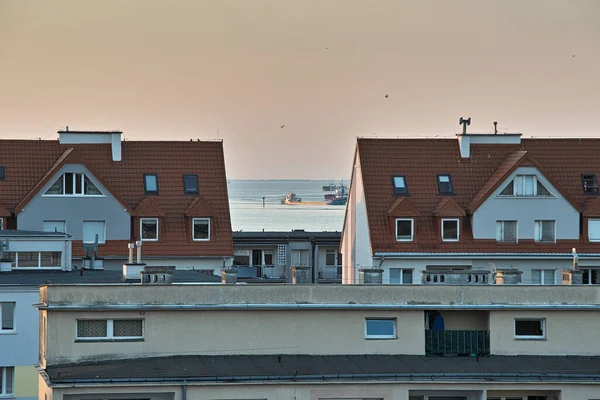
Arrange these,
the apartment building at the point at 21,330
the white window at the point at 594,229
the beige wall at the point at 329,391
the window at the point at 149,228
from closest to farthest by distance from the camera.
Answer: the beige wall at the point at 329,391
the apartment building at the point at 21,330
the window at the point at 149,228
the white window at the point at 594,229

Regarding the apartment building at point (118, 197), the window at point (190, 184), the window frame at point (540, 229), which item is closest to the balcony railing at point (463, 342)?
the apartment building at point (118, 197)

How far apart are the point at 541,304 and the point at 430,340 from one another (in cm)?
311

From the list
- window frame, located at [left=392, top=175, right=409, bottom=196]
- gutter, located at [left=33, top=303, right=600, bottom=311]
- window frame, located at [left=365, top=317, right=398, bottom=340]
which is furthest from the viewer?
window frame, located at [left=392, top=175, right=409, bottom=196]

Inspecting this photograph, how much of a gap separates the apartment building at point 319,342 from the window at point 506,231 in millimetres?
31390

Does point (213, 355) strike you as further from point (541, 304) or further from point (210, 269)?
point (210, 269)

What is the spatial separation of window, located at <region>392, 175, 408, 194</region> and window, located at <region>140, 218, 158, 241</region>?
11277mm

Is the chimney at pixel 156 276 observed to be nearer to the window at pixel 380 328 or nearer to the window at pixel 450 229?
the window at pixel 380 328

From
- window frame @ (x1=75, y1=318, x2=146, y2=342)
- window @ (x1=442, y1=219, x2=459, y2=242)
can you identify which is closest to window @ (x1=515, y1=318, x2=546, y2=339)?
window frame @ (x1=75, y1=318, x2=146, y2=342)

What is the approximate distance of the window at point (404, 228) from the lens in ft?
247

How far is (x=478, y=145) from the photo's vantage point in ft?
262

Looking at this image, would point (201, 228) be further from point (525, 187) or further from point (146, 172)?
point (525, 187)

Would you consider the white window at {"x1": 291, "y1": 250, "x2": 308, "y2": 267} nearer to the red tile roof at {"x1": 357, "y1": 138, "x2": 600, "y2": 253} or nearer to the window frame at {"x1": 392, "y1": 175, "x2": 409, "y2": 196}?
the red tile roof at {"x1": 357, "y1": 138, "x2": 600, "y2": 253}

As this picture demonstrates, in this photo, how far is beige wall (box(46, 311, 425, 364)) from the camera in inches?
1672

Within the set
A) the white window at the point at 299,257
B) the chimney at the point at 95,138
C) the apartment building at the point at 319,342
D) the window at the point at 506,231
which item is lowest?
the apartment building at the point at 319,342
